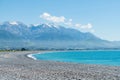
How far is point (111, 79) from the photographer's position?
2708cm

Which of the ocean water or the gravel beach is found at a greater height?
the ocean water

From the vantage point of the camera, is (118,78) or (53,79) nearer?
(53,79)

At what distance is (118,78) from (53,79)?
562 cm

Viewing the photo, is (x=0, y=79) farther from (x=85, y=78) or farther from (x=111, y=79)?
(x=111, y=79)

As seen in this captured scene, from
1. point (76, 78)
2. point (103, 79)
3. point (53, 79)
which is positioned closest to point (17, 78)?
point (53, 79)

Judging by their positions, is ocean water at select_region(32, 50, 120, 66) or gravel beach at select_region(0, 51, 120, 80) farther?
ocean water at select_region(32, 50, 120, 66)

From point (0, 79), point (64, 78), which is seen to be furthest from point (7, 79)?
point (64, 78)

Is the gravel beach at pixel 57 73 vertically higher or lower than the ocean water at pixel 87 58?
lower

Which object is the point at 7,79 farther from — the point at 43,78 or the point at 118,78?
the point at 118,78

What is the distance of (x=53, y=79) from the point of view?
26.2 metres

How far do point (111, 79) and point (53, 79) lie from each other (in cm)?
471

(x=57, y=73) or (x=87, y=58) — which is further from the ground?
(x=87, y=58)

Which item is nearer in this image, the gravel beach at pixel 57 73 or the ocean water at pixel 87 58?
the gravel beach at pixel 57 73

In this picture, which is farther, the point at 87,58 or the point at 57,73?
the point at 87,58
